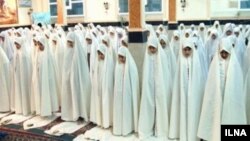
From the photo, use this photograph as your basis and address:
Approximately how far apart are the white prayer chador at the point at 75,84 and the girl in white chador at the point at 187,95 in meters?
1.65

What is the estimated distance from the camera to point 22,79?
590 cm

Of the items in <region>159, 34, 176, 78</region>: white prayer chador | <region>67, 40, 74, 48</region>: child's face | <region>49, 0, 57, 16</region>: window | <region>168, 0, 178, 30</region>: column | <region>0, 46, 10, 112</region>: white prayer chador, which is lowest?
<region>0, 46, 10, 112</region>: white prayer chador

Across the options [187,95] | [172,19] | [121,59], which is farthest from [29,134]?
[172,19]

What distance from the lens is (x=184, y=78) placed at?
438 centimetres

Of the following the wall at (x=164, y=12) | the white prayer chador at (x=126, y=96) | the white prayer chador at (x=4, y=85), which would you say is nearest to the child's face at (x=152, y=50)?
the white prayer chador at (x=126, y=96)

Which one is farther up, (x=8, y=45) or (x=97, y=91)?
(x=8, y=45)

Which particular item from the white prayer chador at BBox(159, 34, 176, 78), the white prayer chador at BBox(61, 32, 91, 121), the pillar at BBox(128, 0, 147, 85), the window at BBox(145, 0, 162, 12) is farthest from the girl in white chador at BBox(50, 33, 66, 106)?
the window at BBox(145, 0, 162, 12)

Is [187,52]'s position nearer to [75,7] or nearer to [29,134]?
[29,134]

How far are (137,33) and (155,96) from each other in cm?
113

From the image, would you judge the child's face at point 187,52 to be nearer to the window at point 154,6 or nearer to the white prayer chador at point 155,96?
the white prayer chador at point 155,96

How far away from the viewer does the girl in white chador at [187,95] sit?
4.31 m

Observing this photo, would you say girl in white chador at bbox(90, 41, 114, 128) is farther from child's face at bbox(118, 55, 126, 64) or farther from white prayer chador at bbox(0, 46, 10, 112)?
white prayer chador at bbox(0, 46, 10, 112)

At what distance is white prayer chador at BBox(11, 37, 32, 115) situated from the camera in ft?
19.4

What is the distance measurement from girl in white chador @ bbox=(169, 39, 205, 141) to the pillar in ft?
2.77
